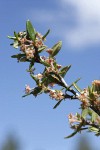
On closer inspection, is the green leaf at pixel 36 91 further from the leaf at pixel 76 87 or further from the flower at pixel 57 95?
the leaf at pixel 76 87

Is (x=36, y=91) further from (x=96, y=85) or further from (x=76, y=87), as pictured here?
(x=96, y=85)

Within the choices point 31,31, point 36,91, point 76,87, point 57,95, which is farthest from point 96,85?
point 31,31

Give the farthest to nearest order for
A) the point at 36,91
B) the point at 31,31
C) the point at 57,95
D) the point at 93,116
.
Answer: the point at 36,91 → the point at 31,31 → the point at 57,95 → the point at 93,116

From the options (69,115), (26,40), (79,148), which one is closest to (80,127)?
(69,115)

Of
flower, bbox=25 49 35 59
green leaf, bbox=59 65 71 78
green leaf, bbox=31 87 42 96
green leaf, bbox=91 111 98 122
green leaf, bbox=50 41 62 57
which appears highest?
green leaf, bbox=50 41 62 57

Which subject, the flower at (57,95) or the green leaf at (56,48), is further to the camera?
the green leaf at (56,48)

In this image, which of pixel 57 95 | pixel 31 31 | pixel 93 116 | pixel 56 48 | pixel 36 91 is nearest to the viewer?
pixel 93 116

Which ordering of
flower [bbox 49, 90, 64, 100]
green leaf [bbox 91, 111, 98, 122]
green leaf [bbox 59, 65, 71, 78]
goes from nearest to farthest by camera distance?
green leaf [bbox 91, 111, 98, 122] → flower [bbox 49, 90, 64, 100] → green leaf [bbox 59, 65, 71, 78]

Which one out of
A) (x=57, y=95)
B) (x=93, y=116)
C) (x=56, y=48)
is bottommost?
(x=93, y=116)

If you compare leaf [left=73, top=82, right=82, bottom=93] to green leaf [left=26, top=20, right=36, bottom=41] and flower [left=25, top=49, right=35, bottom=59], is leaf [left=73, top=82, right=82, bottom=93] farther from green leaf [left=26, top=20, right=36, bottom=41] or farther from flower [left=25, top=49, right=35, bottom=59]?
green leaf [left=26, top=20, right=36, bottom=41]

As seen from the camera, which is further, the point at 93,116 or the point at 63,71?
the point at 63,71

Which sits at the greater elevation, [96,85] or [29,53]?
[29,53]
